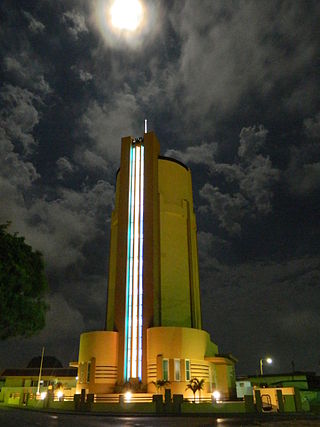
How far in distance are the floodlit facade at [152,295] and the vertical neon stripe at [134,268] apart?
0.11 metres

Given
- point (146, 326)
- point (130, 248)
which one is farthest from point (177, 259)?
point (146, 326)

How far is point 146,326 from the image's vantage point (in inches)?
1721

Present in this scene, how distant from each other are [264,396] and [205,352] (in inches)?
343

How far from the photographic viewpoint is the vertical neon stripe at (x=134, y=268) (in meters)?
42.5

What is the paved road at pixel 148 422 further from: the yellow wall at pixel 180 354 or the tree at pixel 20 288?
the yellow wall at pixel 180 354

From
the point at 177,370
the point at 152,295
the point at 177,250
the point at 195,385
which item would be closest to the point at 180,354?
the point at 177,370

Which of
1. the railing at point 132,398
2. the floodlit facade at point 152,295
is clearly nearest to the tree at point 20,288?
the railing at point 132,398

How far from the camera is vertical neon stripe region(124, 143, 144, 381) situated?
140 ft

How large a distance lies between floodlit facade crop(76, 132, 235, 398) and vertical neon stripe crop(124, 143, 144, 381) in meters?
0.11

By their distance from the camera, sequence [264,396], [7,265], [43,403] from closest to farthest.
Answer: [7,265] → [264,396] → [43,403]

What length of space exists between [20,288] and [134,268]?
24.1 metres

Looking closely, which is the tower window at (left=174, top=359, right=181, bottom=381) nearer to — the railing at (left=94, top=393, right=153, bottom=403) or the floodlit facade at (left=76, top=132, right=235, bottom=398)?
the floodlit facade at (left=76, top=132, right=235, bottom=398)

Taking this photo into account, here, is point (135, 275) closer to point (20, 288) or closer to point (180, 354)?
point (180, 354)

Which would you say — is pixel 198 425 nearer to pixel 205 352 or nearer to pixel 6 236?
pixel 6 236
